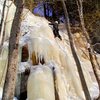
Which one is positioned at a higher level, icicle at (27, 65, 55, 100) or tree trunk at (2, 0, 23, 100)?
tree trunk at (2, 0, 23, 100)

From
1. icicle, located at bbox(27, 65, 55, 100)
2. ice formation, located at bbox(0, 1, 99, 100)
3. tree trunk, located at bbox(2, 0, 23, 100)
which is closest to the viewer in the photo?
tree trunk, located at bbox(2, 0, 23, 100)

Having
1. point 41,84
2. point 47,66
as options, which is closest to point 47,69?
point 47,66

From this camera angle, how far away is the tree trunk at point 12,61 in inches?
223

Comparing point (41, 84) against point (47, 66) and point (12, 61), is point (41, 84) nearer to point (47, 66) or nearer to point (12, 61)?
point (47, 66)

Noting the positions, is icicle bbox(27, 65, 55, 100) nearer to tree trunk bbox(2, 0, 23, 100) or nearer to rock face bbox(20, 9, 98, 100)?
rock face bbox(20, 9, 98, 100)

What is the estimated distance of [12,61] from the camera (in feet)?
19.3

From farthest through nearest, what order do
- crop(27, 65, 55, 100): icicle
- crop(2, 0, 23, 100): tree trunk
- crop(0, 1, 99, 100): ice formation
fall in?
crop(0, 1, 99, 100): ice formation < crop(27, 65, 55, 100): icicle < crop(2, 0, 23, 100): tree trunk

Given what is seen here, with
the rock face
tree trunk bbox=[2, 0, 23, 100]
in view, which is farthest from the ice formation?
tree trunk bbox=[2, 0, 23, 100]

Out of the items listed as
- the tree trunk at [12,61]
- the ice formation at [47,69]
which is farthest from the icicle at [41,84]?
the tree trunk at [12,61]

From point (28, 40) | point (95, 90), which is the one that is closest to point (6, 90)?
point (28, 40)

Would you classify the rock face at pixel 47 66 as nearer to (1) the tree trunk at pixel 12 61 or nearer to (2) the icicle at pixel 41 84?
(2) the icicle at pixel 41 84

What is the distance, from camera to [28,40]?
32.5 ft

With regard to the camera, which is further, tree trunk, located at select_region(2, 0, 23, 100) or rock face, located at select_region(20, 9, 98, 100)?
rock face, located at select_region(20, 9, 98, 100)

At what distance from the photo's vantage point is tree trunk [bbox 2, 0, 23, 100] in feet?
18.6
